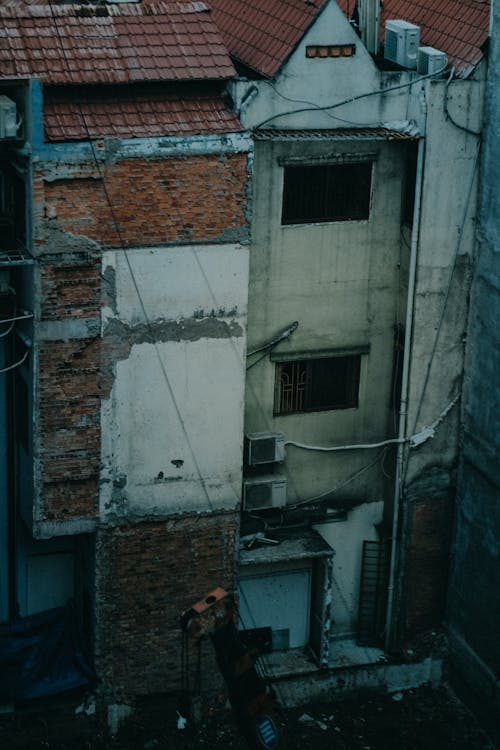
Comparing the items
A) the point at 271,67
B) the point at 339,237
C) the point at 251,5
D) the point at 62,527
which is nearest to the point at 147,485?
the point at 62,527

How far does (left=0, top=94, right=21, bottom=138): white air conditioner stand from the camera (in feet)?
60.4

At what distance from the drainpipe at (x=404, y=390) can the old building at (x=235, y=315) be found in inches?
1.8

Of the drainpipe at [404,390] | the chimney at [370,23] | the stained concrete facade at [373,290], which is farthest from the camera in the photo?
the chimney at [370,23]

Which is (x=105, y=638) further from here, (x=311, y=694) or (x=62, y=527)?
(x=311, y=694)

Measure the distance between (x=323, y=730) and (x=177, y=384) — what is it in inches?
253

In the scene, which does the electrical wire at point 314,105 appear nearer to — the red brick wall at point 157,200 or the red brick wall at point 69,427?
the red brick wall at point 157,200

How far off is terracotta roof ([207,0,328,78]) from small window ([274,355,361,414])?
4.79 metres

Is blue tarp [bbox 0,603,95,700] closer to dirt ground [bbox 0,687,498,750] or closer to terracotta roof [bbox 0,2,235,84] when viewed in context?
dirt ground [bbox 0,687,498,750]

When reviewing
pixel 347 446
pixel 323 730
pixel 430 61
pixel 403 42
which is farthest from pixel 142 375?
pixel 323 730

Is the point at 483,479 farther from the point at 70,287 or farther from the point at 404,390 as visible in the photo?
the point at 70,287

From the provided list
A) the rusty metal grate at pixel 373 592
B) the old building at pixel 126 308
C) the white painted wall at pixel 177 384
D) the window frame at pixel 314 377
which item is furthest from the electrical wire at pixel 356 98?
the rusty metal grate at pixel 373 592

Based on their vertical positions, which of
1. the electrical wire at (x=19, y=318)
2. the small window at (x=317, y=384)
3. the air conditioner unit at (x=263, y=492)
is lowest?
the air conditioner unit at (x=263, y=492)

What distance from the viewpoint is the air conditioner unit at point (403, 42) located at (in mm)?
21109

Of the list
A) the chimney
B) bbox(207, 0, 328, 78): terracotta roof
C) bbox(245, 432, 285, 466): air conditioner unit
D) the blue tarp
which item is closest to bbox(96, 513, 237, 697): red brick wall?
the blue tarp
